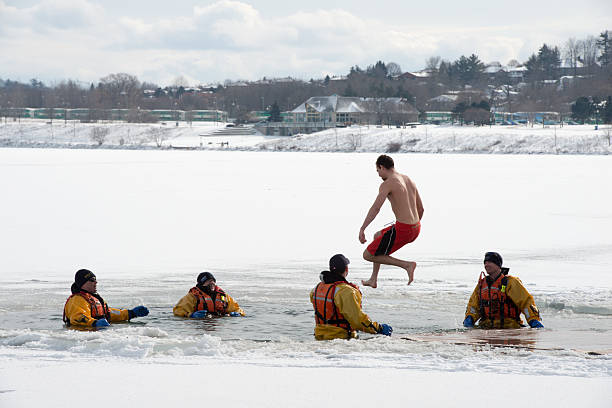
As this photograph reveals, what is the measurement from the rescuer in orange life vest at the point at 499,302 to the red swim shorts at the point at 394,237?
87 centimetres

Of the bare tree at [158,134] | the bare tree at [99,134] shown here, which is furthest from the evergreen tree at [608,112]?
the bare tree at [99,134]

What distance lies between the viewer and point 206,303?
10.3 metres

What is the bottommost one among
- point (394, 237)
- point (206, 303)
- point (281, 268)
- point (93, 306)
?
point (281, 268)

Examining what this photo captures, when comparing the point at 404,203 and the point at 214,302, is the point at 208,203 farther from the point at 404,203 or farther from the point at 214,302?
the point at 404,203

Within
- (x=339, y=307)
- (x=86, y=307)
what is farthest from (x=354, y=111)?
(x=339, y=307)

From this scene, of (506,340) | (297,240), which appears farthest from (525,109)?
(506,340)

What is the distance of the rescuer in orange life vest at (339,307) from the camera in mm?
8102

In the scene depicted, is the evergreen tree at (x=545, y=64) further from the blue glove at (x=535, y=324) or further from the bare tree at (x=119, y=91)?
the blue glove at (x=535, y=324)

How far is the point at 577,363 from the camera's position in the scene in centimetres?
689

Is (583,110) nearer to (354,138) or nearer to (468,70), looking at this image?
→ (354,138)

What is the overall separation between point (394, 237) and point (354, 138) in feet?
322

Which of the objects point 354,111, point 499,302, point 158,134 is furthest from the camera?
A: point 354,111

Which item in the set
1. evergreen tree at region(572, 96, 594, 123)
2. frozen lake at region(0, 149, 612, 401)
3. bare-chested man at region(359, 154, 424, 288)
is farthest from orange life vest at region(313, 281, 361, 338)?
evergreen tree at region(572, 96, 594, 123)

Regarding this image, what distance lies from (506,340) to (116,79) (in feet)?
644
